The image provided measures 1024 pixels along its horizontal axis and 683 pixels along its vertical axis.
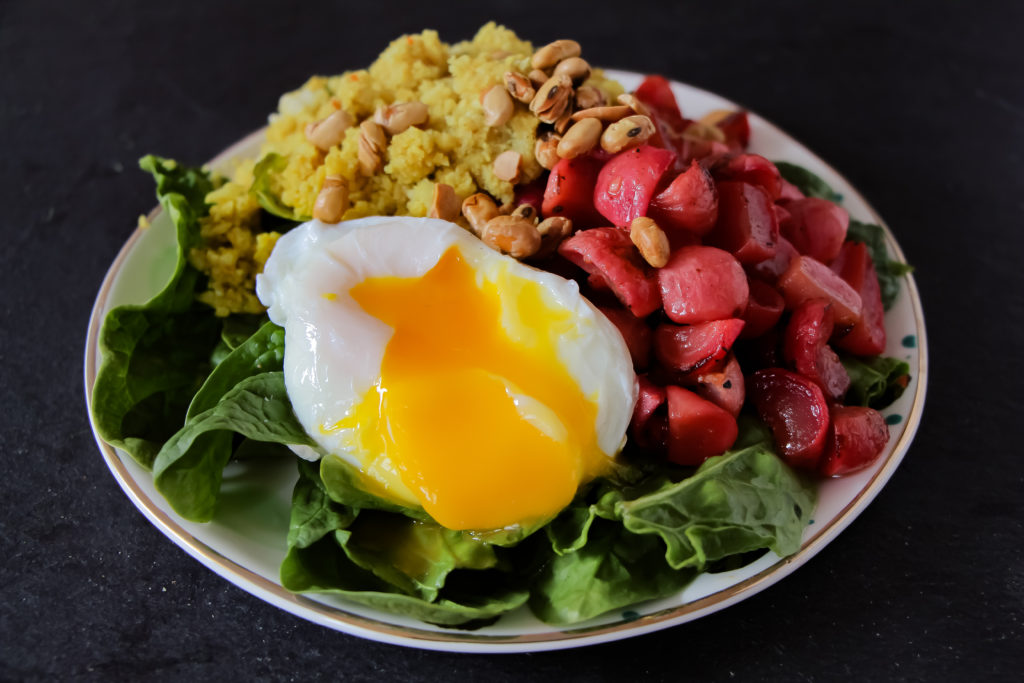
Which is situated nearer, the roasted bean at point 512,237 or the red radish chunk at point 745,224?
the roasted bean at point 512,237

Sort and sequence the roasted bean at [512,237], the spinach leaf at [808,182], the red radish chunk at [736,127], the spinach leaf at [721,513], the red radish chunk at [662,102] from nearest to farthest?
1. the spinach leaf at [721,513]
2. the roasted bean at [512,237]
3. the red radish chunk at [662,102]
4. the spinach leaf at [808,182]
5. the red radish chunk at [736,127]

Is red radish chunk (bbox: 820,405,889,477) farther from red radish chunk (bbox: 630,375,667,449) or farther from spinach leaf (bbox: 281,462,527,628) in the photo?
spinach leaf (bbox: 281,462,527,628)

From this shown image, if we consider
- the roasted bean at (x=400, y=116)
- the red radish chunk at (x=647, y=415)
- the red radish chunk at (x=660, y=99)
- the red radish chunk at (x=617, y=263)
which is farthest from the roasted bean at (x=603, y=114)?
the red radish chunk at (x=647, y=415)

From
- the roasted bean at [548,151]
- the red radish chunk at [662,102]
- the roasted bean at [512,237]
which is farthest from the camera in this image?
the red radish chunk at [662,102]

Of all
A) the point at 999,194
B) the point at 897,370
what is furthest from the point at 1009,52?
the point at 897,370

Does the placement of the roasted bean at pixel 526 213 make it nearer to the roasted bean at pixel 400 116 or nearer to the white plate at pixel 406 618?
the roasted bean at pixel 400 116

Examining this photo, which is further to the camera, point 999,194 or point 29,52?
point 29,52

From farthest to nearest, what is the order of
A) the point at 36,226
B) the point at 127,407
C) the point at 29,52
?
the point at 29,52 < the point at 36,226 < the point at 127,407

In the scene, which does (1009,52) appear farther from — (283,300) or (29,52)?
(29,52)
